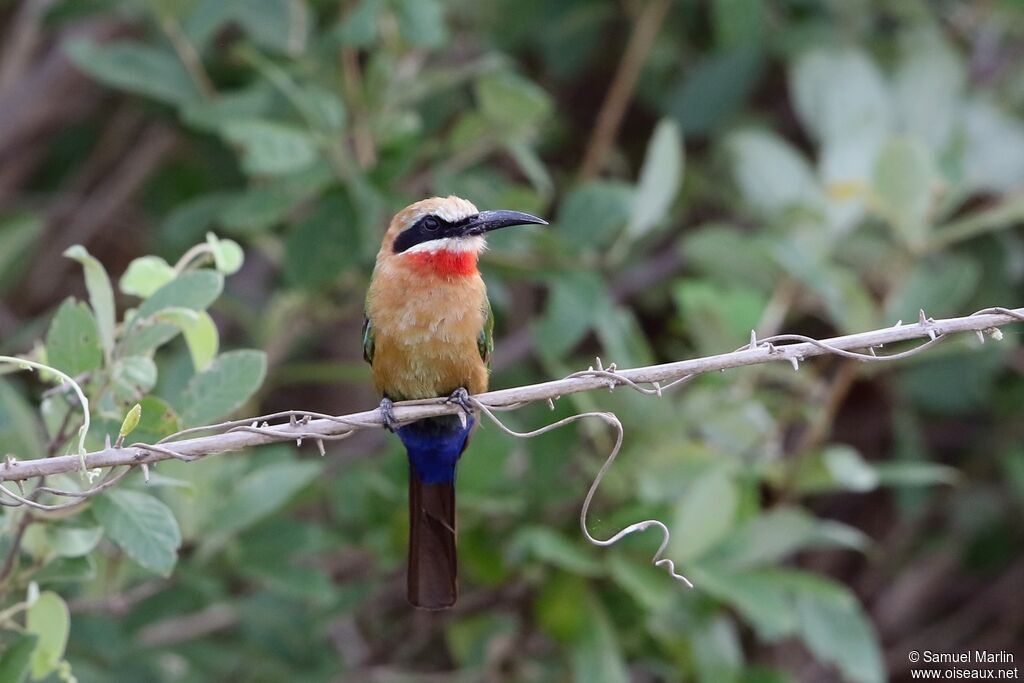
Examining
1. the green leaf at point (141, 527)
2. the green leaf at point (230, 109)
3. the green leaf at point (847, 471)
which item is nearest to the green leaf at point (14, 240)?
the green leaf at point (230, 109)

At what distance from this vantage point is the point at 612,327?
13.0 ft

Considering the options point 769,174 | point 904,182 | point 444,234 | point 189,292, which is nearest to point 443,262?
point 444,234

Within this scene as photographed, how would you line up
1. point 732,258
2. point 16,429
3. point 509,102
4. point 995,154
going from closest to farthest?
1. point 16,429
2. point 509,102
3. point 732,258
4. point 995,154

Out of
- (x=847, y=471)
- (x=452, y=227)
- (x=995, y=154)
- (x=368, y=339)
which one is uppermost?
(x=995, y=154)

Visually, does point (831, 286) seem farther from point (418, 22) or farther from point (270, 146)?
point (270, 146)

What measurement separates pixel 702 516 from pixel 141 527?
5.27 ft

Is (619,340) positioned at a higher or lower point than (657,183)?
lower

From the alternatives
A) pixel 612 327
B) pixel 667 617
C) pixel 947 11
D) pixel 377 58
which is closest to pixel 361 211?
pixel 377 58

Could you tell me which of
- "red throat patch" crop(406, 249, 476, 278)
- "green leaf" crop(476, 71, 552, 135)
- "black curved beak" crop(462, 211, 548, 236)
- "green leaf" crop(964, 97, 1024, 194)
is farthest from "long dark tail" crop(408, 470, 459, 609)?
"green leaf" crop(964, 97, 1024, 194)

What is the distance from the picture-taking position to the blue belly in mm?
3301

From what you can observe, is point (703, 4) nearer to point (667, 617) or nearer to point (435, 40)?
point (435, 40)

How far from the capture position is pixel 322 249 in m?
3.85

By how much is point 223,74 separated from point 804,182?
2080 millimetres

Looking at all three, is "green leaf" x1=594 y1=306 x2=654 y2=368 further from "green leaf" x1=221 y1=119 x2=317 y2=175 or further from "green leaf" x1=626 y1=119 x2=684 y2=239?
"green leaf" x1=221 y1=119 x2=317 y2=175
